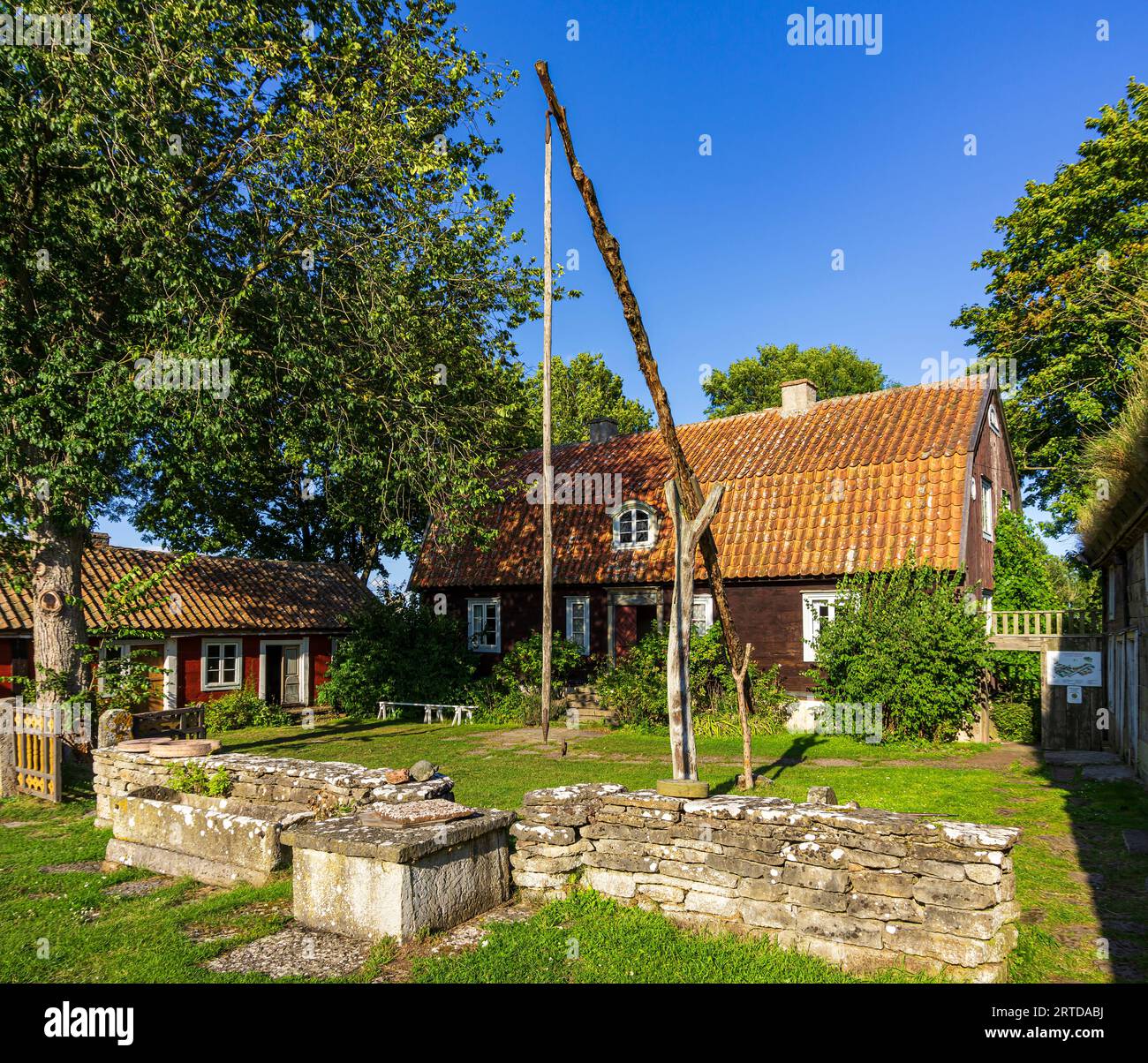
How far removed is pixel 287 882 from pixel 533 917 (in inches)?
98.7

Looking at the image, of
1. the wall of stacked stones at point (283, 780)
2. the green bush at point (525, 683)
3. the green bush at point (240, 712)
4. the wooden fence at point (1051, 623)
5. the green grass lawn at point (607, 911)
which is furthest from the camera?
the green bush at point (525, 683)

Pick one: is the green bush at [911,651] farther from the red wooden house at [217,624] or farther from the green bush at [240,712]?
the red wooden house at [217,624]

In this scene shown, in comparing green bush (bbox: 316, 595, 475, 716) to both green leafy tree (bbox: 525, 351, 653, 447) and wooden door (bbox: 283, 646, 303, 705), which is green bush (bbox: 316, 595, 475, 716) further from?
green leafy tree (bbox: 525, 351, 653, 447)

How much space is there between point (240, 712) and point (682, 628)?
16.5 m

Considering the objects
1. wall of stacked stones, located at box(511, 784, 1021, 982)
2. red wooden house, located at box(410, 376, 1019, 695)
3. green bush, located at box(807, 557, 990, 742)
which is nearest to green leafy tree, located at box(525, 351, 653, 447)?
red wooden house, located at box(410, 376, 1019, 695)

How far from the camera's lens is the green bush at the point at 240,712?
761 inches

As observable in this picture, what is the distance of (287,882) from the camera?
23.5ft

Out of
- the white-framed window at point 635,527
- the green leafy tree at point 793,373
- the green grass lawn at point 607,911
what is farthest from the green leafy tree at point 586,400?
the green grass lawn at point 607,911

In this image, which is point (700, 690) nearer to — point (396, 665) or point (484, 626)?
point (484, 626)

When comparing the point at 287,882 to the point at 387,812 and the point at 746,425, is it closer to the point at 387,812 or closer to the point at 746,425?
the point at 387,812

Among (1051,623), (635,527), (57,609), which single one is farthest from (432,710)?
(1051,623)

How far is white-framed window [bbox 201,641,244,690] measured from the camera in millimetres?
20781

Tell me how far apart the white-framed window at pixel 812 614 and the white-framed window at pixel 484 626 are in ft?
29.8

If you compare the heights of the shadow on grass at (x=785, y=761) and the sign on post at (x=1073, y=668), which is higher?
the sign on post at (x=1073, y=668)
